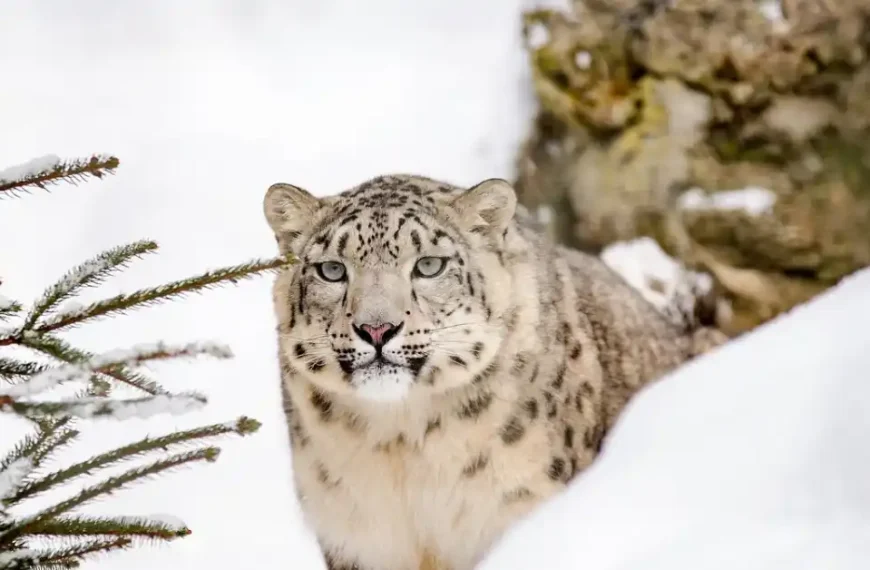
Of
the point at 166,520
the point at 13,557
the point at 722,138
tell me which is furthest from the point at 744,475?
the point at 722,138

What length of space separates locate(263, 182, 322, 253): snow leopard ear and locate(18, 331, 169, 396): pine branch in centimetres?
122

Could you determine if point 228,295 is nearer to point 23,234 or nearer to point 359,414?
point 23,234

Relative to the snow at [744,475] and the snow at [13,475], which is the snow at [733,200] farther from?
the snow at [13,475]

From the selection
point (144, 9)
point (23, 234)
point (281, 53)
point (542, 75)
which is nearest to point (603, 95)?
point (542, 75)

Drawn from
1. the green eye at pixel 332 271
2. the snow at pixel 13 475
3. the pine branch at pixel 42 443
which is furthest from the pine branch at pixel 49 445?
the green eye at pixel 332 271

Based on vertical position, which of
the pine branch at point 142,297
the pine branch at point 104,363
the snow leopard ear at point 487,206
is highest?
the snow leopard ear at point 487,206

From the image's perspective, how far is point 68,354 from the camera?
4.56 ft

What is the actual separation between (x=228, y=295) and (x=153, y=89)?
1547 mm

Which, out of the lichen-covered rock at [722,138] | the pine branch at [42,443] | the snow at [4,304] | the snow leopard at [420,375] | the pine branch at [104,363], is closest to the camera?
the pine branch at [104,363]

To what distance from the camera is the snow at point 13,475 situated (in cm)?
141

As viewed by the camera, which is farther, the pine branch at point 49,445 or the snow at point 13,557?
the pine branch at point 49,445

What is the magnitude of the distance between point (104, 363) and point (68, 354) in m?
0.07

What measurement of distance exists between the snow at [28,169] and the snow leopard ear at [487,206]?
1.27 m

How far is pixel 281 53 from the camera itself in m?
5.86
